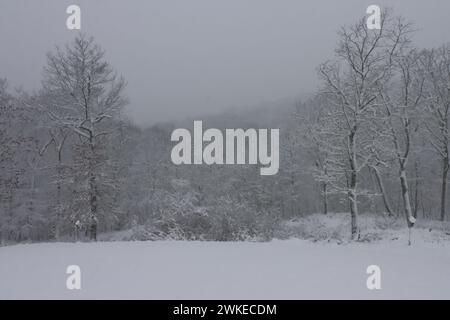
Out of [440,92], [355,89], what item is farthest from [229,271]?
[440,92]

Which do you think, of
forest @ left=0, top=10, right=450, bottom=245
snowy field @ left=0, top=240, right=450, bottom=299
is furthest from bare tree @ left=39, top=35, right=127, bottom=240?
snowy field @ left=0, top=240, right=450, bottom=299

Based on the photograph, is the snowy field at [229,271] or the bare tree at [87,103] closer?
the snowy field at [229,271]

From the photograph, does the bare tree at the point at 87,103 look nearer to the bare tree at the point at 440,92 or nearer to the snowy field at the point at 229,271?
the snowy field at the point at 229,271

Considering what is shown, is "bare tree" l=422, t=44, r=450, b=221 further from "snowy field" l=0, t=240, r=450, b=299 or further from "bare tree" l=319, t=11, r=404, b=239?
"snowy field" l=0, t=240, r=450, b=299

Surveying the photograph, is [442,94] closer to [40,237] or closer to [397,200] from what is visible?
[397,200]

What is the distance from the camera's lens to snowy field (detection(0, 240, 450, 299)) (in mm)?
6773

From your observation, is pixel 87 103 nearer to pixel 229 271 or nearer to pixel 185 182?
pixel 185 182

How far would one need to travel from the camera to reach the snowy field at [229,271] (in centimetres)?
677

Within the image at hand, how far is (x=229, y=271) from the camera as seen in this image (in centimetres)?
835

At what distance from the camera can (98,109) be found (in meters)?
21.2

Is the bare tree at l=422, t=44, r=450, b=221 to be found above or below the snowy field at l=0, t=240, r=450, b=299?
above

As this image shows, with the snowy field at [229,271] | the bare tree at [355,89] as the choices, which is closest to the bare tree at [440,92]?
the bare tree at [355,89]

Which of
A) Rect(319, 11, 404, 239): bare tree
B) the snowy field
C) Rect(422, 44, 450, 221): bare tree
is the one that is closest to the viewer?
the snowy field
